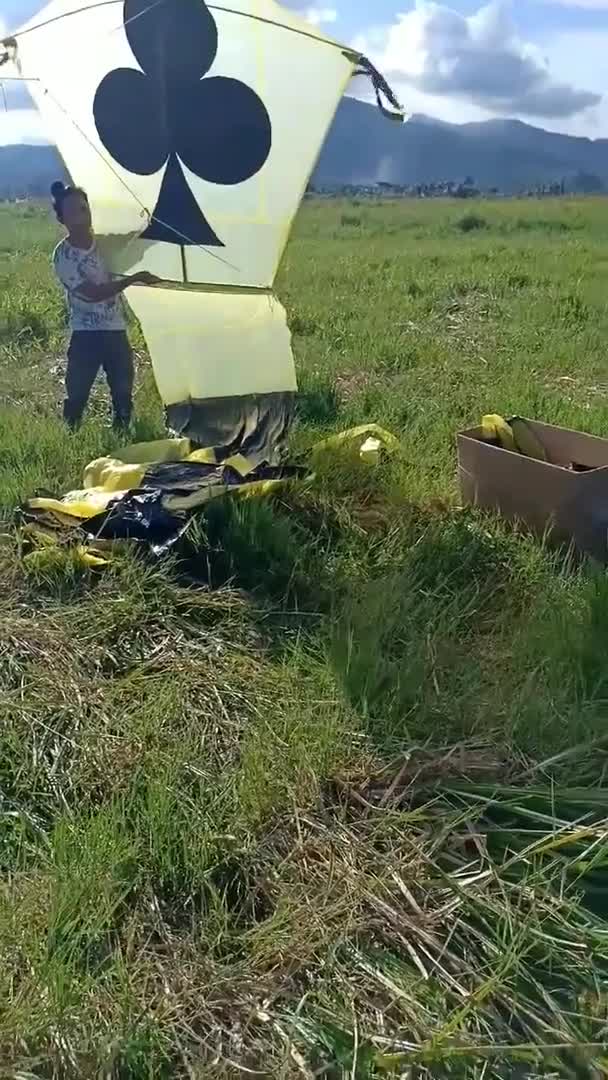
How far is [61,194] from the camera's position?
4.61 m

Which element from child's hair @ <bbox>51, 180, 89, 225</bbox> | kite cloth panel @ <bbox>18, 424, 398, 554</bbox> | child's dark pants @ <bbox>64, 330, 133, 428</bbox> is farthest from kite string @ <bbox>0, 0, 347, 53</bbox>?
kite cloth panel @ <bbox>18, 424, 398, 554</bbox>

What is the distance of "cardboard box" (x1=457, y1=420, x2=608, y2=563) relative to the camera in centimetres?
367

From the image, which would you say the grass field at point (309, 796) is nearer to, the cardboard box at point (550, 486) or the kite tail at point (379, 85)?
the cardboard box at point (550, 486)

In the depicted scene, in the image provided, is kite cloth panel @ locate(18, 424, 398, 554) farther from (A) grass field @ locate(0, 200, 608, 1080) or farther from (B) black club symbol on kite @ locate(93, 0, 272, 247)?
(B) black club symbol on kite @ locate(93, 0, 272, 247)

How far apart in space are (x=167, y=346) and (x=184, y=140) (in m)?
0.89

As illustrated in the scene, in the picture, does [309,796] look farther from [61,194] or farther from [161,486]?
[61,194]

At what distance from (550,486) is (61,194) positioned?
2.61 metres

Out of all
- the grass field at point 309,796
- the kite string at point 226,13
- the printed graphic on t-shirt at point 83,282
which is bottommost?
the grass field at point 309,796

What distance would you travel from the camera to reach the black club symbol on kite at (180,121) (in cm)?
426

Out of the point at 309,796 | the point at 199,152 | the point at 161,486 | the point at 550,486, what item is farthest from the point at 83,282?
the point at 309,796

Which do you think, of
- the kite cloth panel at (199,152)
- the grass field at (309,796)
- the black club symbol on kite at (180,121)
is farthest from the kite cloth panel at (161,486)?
the black club symbol on kite at (180,121)

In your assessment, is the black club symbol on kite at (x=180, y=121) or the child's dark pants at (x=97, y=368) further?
the child's dark pants at (x=97, y=368)

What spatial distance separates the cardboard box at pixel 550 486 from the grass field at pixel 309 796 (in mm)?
110

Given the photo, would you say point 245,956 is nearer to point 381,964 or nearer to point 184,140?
point 381,964
